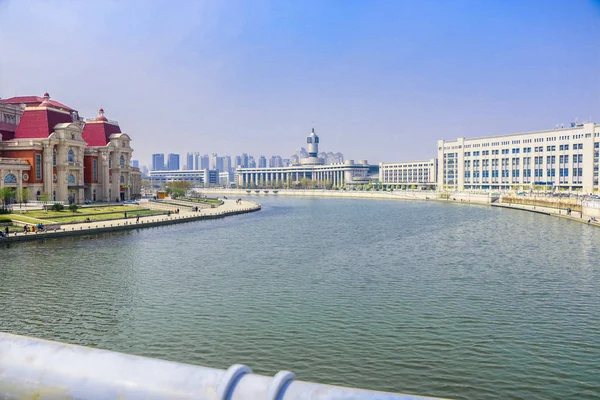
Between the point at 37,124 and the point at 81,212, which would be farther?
the point at 37,124

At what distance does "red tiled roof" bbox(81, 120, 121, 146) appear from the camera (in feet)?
322

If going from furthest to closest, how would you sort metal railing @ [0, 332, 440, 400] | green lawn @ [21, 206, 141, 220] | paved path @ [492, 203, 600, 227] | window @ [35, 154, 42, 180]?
window @ [35, 154, 42, 180] → paved path @ [492, 203, 600, 227] → green lawn @ [21, 206, 141, 220] → metal railing @ [0, 332, 440, 400]

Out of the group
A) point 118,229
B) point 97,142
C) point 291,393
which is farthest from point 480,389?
point 97,142

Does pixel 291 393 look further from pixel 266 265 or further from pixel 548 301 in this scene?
pixel 266 265

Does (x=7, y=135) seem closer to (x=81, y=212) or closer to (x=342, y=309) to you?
(x=81, y=212)

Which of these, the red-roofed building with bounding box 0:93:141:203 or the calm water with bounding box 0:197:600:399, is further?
the red-roofed building with bounding box 0:93:141:203

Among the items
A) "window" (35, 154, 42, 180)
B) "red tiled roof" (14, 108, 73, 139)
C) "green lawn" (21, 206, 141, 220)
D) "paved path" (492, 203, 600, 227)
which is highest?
"red tiled roof" (14, 108, 73, 139)

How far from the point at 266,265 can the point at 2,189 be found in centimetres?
4841

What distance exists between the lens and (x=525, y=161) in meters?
153

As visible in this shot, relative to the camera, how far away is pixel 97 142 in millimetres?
98125

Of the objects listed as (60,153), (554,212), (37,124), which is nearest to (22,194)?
(60,153)

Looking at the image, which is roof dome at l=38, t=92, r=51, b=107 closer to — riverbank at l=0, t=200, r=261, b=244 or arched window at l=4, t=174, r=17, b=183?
arched window at l=4, t=174, r=17, b=183

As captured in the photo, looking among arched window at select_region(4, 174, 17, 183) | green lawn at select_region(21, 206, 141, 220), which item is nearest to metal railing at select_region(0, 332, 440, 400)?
green lawn at select_region(21, 206, 141, 220)

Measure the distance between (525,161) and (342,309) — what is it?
14474 cm
